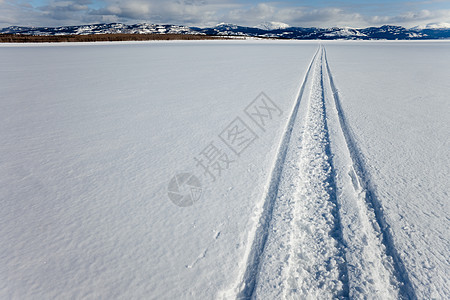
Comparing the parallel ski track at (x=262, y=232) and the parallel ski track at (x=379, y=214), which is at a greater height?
the parallel ski track at (x=379, y=214)

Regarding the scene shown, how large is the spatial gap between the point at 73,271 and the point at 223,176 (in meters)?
1.54

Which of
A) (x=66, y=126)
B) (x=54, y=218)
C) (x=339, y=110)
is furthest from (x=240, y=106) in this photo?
(x=54, y=218)

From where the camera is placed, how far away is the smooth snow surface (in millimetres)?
1554

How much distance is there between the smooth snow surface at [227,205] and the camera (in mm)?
1554
